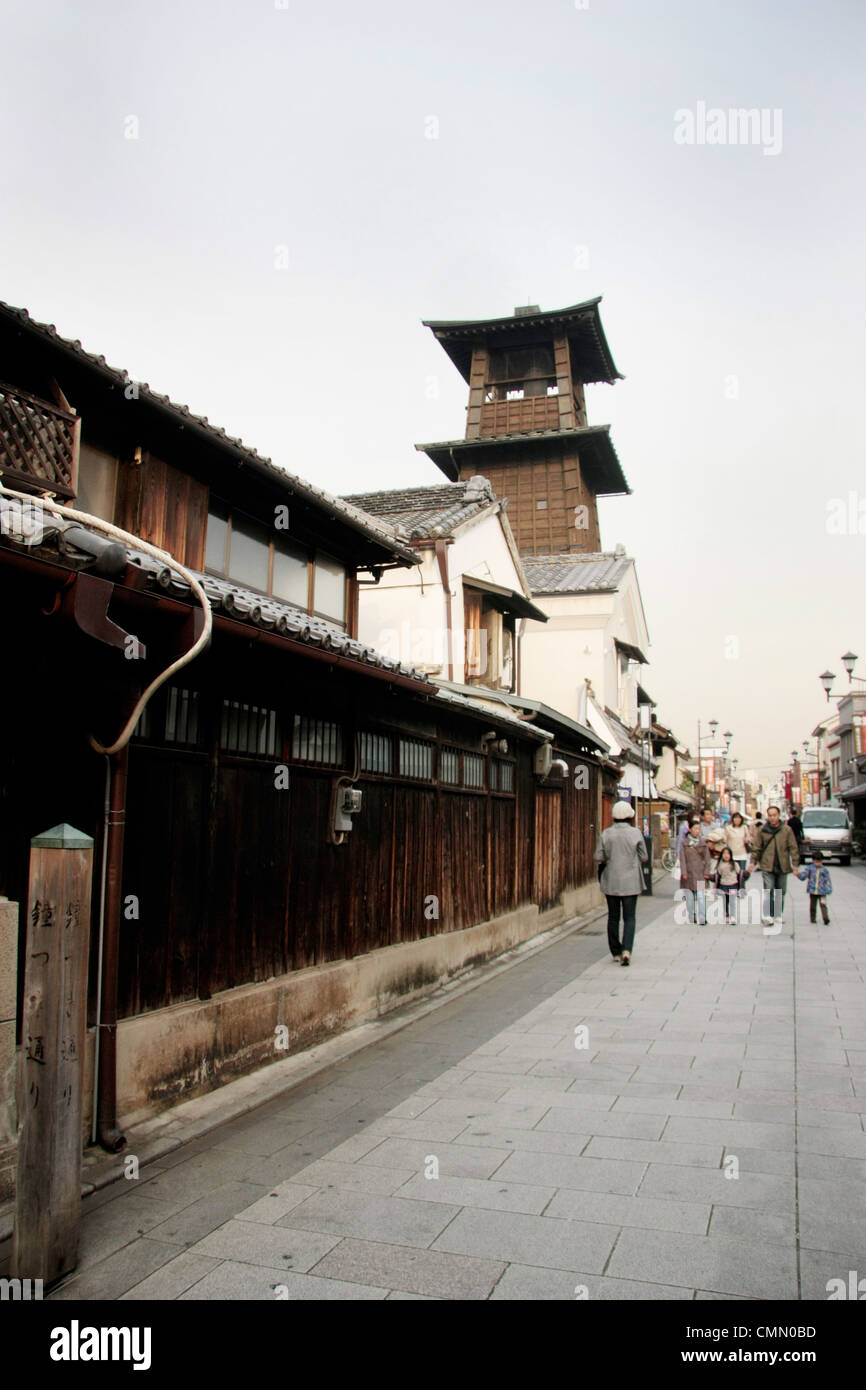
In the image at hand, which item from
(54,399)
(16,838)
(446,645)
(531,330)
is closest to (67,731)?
(16,838)

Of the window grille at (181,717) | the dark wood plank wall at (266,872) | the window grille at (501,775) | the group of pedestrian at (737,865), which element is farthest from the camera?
the group of pedestrian at (737,865)

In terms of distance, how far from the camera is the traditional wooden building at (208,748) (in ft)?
16.6

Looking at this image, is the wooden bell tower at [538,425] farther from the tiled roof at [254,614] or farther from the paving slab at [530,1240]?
the paving slab at [530,1240]

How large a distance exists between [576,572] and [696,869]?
13.6 metres

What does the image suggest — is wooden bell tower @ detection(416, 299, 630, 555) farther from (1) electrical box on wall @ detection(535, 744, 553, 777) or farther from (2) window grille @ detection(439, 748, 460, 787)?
(2) window grille @ detection(439, 748, 460, 787)

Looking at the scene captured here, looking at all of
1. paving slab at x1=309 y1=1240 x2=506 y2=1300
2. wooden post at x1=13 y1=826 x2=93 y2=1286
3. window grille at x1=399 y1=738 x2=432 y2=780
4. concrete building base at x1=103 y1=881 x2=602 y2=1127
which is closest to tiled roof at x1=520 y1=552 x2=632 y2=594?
window grille at x1=399 y1=738 x2=432 y2=780

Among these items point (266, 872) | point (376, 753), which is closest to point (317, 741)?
point (376, 753)

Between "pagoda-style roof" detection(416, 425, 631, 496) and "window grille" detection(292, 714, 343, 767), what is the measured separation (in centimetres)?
2539

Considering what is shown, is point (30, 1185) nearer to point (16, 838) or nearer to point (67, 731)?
point (16, 838)

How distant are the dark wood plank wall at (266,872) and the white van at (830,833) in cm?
3023

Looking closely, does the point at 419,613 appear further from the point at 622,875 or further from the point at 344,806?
the point at 344,806

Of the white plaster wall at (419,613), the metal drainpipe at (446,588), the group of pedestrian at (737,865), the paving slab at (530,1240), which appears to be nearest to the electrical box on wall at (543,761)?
the group of pedestrian at (737,865)

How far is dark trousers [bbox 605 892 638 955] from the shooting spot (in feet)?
41.0
